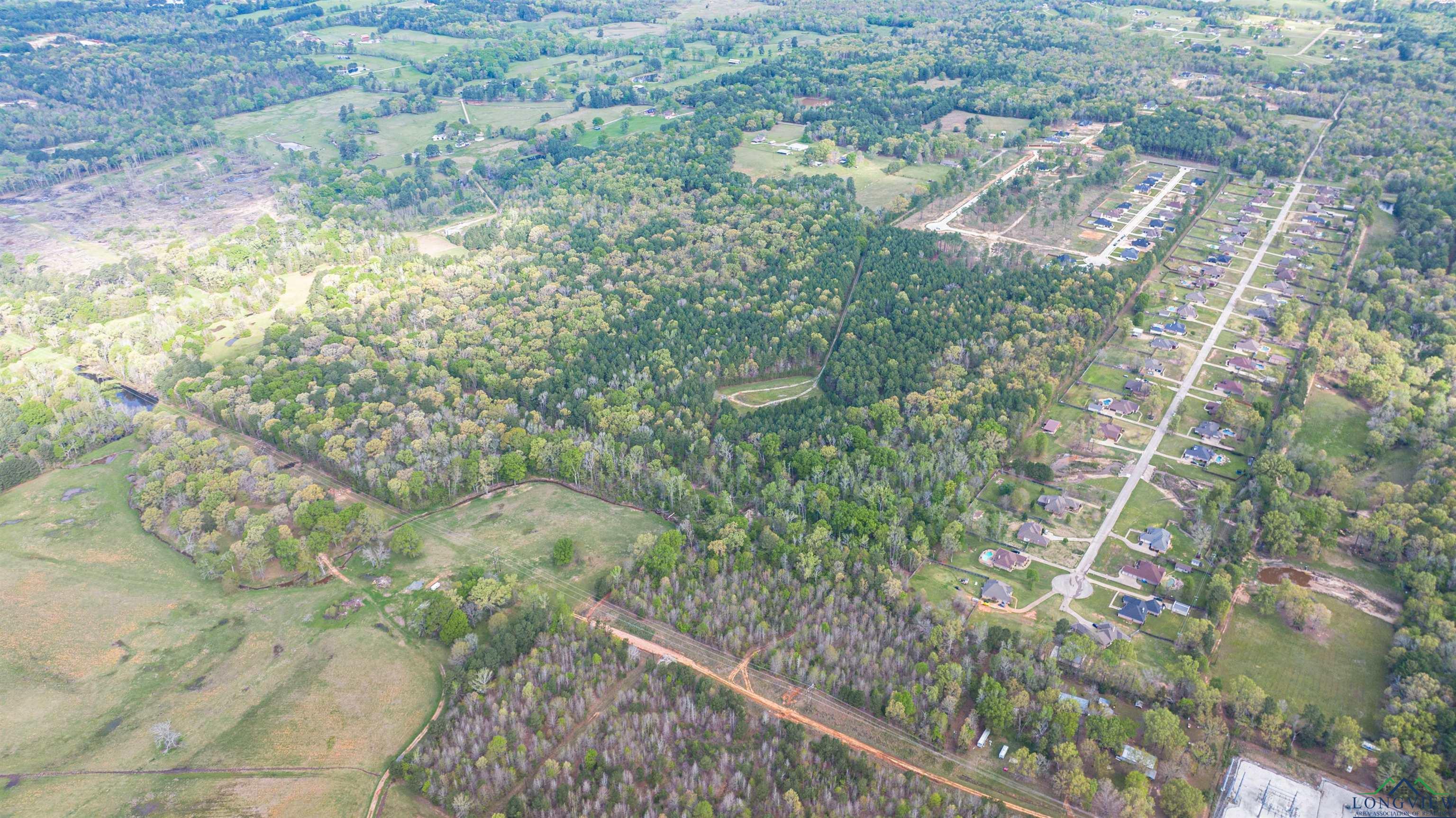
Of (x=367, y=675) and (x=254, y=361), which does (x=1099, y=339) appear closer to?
(x=367, y=675)

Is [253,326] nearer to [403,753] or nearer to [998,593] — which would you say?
[403,753]

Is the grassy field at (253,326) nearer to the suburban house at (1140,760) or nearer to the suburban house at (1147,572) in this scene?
the suburban house at (1147,572)

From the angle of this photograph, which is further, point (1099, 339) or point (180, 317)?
point (180, 317)

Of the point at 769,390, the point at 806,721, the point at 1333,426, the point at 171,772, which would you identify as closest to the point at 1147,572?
the point at 806,721

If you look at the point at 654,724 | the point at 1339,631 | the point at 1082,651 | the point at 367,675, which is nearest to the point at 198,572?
the point at 367,675

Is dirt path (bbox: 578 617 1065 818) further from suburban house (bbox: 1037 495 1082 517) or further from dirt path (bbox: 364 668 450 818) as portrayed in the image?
suburban house (bbox: 1037 495 1082 517)

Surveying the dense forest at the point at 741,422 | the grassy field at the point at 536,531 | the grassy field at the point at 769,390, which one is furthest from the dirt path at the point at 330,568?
the grassy field at the point at 769,390
